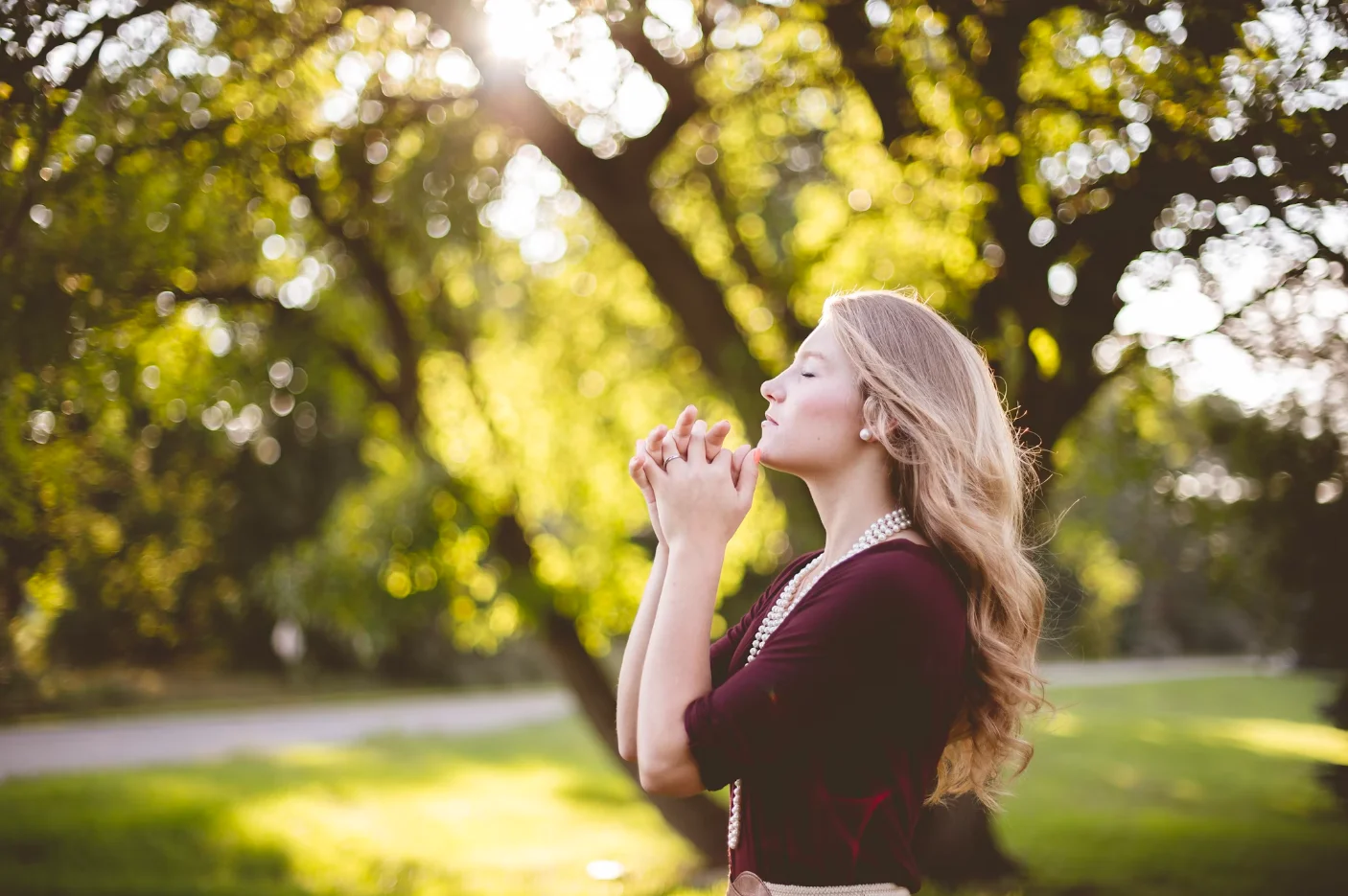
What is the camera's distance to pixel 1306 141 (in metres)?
3.45

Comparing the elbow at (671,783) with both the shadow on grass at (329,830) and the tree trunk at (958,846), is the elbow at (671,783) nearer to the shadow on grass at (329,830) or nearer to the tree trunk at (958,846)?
the tree trunk at (958,846)

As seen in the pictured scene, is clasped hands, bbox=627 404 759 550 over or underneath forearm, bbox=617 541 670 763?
over

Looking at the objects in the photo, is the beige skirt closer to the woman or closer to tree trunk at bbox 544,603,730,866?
the woman

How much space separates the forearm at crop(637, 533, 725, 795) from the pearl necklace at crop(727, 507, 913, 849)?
0.11m

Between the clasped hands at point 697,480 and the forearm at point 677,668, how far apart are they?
1.4 inches

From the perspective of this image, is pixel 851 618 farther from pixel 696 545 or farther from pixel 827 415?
pixel 827 415

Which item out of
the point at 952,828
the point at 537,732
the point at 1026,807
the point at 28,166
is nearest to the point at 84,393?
the point at 28,166

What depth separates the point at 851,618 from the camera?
65.4 inches

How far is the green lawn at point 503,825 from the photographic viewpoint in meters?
8.55

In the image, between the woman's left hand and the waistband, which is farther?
the woman's left hand

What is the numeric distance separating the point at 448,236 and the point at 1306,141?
5448 mm

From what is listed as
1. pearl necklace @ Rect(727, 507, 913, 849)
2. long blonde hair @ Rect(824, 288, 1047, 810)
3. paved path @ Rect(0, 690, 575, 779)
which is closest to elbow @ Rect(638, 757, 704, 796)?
pearl necklace @ Rect(727, 507, 913, 849)

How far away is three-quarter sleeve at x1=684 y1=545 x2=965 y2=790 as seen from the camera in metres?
1.65

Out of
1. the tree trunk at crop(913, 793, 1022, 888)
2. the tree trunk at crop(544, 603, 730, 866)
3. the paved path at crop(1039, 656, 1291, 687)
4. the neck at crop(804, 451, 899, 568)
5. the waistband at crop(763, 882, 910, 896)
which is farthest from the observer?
the paved path at crop(1039, 656, 1291, 687)
